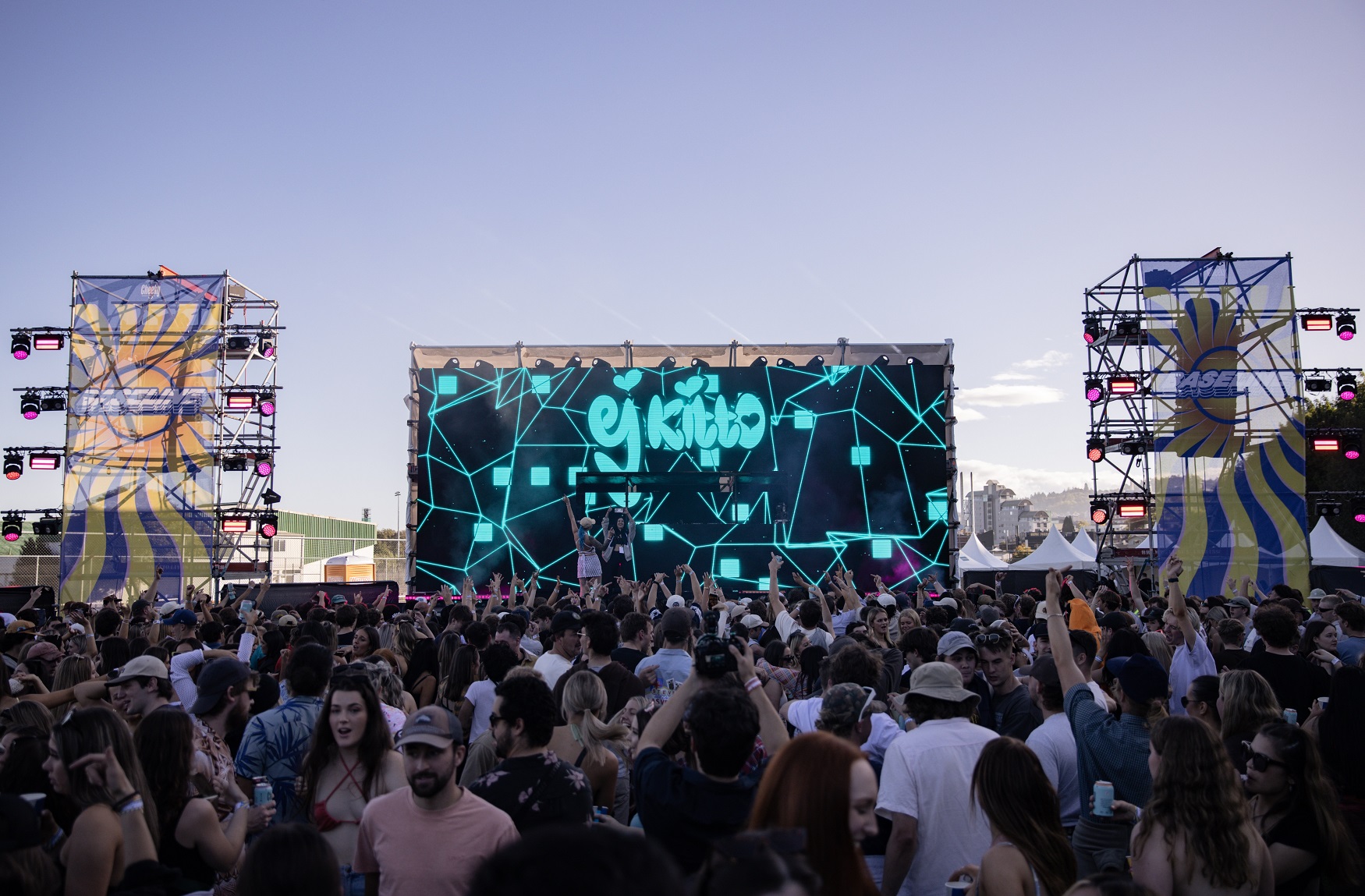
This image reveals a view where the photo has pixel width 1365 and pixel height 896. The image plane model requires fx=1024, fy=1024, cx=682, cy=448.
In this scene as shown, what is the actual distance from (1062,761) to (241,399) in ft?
56.6

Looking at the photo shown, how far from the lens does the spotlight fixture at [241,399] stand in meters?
18.2

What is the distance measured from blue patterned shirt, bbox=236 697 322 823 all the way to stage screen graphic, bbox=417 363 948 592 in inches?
558

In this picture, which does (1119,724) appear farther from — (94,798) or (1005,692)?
(94,798)

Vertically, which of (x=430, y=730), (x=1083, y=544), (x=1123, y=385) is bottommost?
(x=430, y=730)

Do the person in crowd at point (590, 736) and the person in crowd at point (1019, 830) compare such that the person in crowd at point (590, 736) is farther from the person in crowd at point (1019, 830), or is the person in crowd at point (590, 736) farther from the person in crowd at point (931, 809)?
the person in crowd at point (1019, 830)

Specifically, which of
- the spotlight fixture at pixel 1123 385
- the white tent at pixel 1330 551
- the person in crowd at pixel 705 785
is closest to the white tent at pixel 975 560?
the white tent at pixel 1330 551

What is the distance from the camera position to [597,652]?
528cm

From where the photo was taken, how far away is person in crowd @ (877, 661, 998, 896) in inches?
128

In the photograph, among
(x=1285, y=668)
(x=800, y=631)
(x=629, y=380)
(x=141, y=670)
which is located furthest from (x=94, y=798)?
(x=629, y=380)

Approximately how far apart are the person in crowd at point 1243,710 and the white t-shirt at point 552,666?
3067 mm

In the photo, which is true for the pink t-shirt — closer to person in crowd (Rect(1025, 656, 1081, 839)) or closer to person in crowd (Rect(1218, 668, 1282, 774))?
person in crowd (Rect(1025, 656, 1081, 839))

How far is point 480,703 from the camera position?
5.08m

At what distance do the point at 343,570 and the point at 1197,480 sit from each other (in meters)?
24.5

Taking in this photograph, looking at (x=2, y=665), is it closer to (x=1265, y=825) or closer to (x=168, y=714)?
(x=168, y=714)
